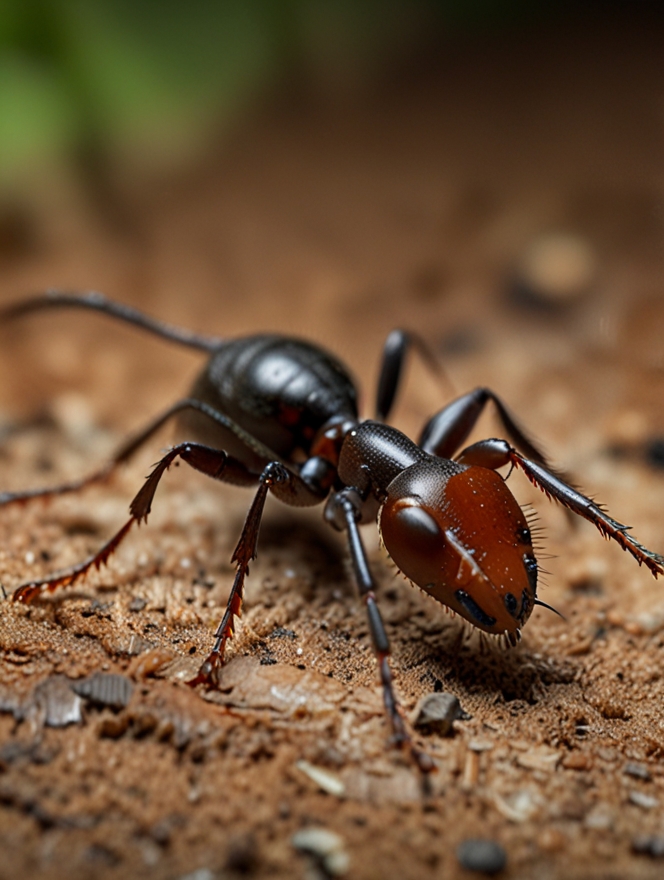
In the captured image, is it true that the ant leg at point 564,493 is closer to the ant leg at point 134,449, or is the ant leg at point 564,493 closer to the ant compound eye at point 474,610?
the ant compound eye at point 474,610

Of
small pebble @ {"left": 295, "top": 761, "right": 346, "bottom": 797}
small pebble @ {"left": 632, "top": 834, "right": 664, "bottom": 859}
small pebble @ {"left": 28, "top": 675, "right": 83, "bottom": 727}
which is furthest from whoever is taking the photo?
small pebble @ {"left": 28, "top": 675, "right": 83, "bottom": 727}

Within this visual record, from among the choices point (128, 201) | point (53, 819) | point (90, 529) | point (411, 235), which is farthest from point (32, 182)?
point (53, 819)

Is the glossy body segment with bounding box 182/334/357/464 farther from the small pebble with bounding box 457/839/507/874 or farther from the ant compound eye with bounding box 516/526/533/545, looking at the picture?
the small pebble with bounding box 457/839/507/874

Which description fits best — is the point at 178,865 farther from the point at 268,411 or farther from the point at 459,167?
the point at 459,167

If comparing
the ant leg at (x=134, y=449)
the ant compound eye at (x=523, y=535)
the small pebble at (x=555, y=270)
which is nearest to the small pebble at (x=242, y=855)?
the ant compound eye at (x=523, y=535)

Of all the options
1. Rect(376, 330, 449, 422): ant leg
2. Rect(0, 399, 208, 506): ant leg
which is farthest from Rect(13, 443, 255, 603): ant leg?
Rect(376, 330, 449, 422): ant leg

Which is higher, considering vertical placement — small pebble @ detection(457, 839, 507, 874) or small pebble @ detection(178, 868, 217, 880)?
small pebble @ detection(457, 839, 507, 874)
